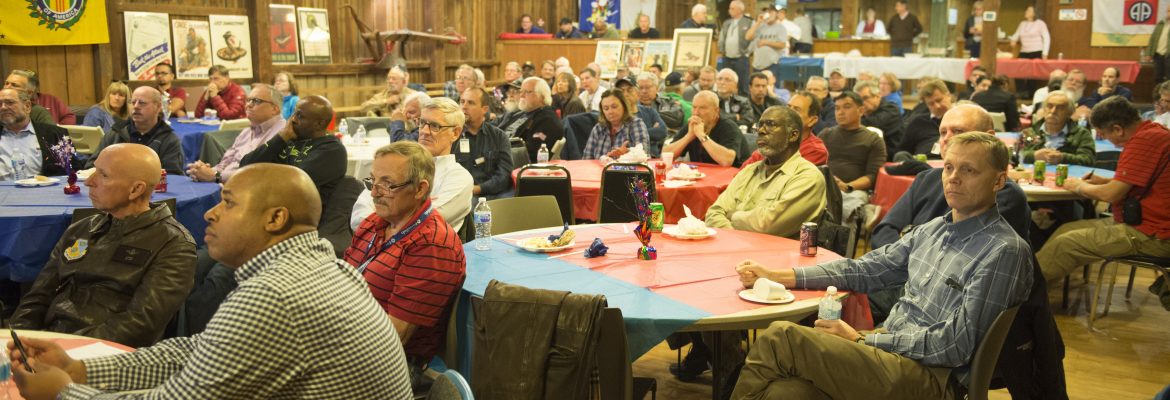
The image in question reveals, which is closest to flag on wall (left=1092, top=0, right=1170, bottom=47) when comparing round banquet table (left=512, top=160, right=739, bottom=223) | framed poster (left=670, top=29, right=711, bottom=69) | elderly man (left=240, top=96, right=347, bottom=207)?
framed poster (left=670, top=29, right=711, bottom=69)

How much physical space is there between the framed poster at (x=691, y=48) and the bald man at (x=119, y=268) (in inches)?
462

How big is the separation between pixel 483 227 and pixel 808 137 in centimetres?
247

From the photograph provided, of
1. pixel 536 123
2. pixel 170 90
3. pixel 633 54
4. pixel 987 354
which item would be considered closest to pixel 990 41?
pixel 633 54

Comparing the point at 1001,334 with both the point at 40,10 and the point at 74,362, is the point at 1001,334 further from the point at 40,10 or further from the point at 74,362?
the point at 40,10

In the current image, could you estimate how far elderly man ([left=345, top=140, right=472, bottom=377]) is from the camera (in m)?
3.13

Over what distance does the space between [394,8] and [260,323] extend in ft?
46.4

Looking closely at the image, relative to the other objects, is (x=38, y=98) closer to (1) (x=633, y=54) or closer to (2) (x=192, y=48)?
(2) (x=192, y=48)

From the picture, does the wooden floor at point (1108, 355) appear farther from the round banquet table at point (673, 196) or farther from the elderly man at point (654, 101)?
the elderly man at point (654, 101)

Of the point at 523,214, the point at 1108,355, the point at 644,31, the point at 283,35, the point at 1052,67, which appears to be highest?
the point at 644,31

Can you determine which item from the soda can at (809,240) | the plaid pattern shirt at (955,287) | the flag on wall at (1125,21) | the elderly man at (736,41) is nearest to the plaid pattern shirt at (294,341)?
the plaid pattern shirt at (955,287)

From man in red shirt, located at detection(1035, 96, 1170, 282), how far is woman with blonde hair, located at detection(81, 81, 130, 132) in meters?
7.02

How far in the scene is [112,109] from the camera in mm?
8492

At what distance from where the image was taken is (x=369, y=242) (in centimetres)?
349

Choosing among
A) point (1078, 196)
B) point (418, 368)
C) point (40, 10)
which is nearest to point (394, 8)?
point (40, 10)
